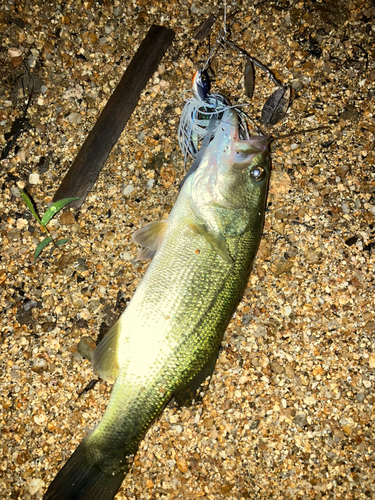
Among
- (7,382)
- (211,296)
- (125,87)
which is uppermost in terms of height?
(125,87)

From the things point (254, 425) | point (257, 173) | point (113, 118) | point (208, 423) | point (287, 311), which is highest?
point (257, 173)

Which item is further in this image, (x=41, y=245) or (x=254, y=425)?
(x=41, y=245)

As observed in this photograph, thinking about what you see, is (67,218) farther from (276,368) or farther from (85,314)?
(276,368)

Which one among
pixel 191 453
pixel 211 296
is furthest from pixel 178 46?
pixel 191 453

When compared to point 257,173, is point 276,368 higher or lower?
lower

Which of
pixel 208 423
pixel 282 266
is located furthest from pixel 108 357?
pixel 282 266

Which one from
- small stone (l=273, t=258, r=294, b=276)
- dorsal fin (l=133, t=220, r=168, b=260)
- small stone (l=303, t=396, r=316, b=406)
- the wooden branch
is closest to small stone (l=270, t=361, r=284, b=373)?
small stone (l=303, t=396, r=316, b=406)

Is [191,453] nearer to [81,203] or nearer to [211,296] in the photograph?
[211,296]
